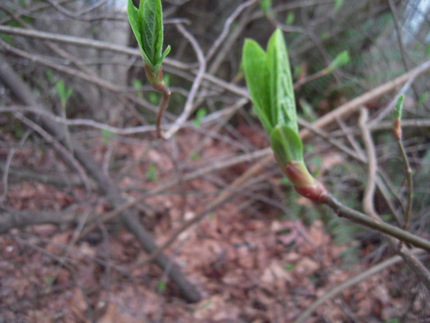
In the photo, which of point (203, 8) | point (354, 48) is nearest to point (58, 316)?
point (203, 8)

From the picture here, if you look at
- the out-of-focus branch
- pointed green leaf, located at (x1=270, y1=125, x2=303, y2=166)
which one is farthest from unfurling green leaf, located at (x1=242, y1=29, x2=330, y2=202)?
the out-of-focus branch

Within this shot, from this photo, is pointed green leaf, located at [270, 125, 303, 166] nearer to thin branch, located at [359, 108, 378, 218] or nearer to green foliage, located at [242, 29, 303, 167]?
green foliage, located at [242, 29, 303, 167]

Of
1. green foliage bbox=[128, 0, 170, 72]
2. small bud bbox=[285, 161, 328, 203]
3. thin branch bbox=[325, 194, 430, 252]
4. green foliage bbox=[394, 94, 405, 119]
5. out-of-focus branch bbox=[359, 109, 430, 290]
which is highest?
green foliage bbox=[128, 0, 170, 72]

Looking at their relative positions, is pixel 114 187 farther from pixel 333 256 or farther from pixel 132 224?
pixel 333 256

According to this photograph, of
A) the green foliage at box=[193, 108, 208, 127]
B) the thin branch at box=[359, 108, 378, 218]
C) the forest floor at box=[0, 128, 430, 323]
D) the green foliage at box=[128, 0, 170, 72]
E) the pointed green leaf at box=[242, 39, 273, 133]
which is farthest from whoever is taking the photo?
the green foliage at box=[193, 108, 208, 127]

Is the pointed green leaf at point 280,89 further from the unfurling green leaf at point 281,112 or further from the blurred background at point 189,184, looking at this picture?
the blurred background at point 189,184

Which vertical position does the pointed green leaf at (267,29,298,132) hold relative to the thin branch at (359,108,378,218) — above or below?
above

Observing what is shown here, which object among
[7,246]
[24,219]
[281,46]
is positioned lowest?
[7,246]

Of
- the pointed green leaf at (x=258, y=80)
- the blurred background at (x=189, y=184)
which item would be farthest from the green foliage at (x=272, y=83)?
the blurred background at (x=189, y=184)
